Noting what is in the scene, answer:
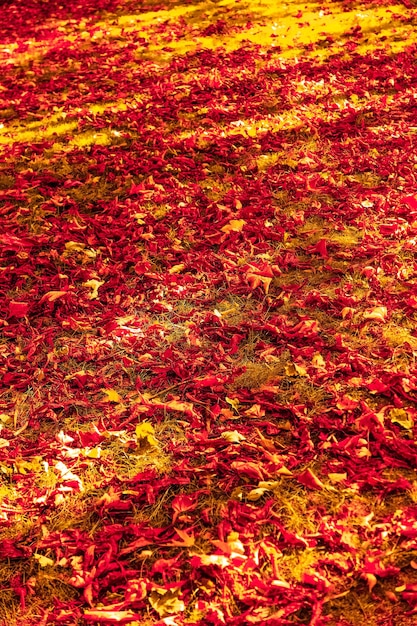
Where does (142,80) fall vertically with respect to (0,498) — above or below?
above

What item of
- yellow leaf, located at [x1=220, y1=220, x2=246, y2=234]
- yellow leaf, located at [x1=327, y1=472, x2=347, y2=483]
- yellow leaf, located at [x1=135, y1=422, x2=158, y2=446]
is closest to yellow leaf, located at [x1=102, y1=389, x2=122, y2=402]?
yellow leaf, located at [x1=135, y1=422, x2=158, y2=446]

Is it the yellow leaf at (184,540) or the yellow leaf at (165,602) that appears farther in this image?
the yellow leaf at (184,540)

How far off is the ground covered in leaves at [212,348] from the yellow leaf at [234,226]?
0.07ft

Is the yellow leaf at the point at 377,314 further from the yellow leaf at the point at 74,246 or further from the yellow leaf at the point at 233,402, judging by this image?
the yellow leaf at the point at 74,246

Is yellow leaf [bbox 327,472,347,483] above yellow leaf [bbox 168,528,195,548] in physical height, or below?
below

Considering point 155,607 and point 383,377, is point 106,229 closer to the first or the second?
point 383,377

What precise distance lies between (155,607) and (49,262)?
2644mm

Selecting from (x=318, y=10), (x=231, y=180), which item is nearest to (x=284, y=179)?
(x=231, y=180)

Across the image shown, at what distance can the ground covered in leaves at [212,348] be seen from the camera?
2.49 metres

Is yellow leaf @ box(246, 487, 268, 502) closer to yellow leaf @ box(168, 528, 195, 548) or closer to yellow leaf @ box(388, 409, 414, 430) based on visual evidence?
yellow leaf @ box(168, 528, 195, 548)

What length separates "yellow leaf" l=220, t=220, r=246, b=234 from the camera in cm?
443

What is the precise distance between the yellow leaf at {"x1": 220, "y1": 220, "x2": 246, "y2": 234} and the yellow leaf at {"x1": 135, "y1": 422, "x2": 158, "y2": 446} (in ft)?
6.02

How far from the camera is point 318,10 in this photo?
27.3 ft

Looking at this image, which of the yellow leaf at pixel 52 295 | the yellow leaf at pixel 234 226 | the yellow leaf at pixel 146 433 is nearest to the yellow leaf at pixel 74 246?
the yellow leaf at pixel 52 295
